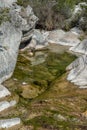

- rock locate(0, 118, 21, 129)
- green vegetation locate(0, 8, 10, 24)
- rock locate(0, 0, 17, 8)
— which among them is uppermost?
green vegetation locate(0, 8, 10, 24)

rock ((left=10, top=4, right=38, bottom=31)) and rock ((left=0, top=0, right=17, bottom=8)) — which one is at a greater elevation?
rock ((left=0, top=0, right=17, bottom=8))

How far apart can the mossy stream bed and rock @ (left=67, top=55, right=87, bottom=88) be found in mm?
697

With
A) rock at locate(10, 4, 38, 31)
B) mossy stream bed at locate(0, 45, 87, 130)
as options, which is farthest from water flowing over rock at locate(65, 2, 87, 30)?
mossy stream bed at locate(0, 45, 87, 130)

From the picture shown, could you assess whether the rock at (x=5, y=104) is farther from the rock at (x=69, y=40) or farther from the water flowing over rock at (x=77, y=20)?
the water flowing over rock at (x=77, y=20)

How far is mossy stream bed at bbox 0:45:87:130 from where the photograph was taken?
2470 centimetres

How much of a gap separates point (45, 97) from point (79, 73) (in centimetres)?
599

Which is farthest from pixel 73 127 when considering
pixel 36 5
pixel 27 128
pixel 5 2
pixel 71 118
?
pixel 36 5

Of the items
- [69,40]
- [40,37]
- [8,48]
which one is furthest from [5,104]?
[69,40]

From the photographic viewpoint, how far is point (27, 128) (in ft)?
77.6

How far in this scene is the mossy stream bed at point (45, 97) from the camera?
973 inches

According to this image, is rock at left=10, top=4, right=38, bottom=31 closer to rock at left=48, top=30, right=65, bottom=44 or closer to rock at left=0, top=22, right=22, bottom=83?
rock at left=0, top=22, right=22, bottom=83

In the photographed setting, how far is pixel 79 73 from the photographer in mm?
33719

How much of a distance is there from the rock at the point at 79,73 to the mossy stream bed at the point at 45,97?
697 millimetres

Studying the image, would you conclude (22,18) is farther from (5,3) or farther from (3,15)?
(3,15)
